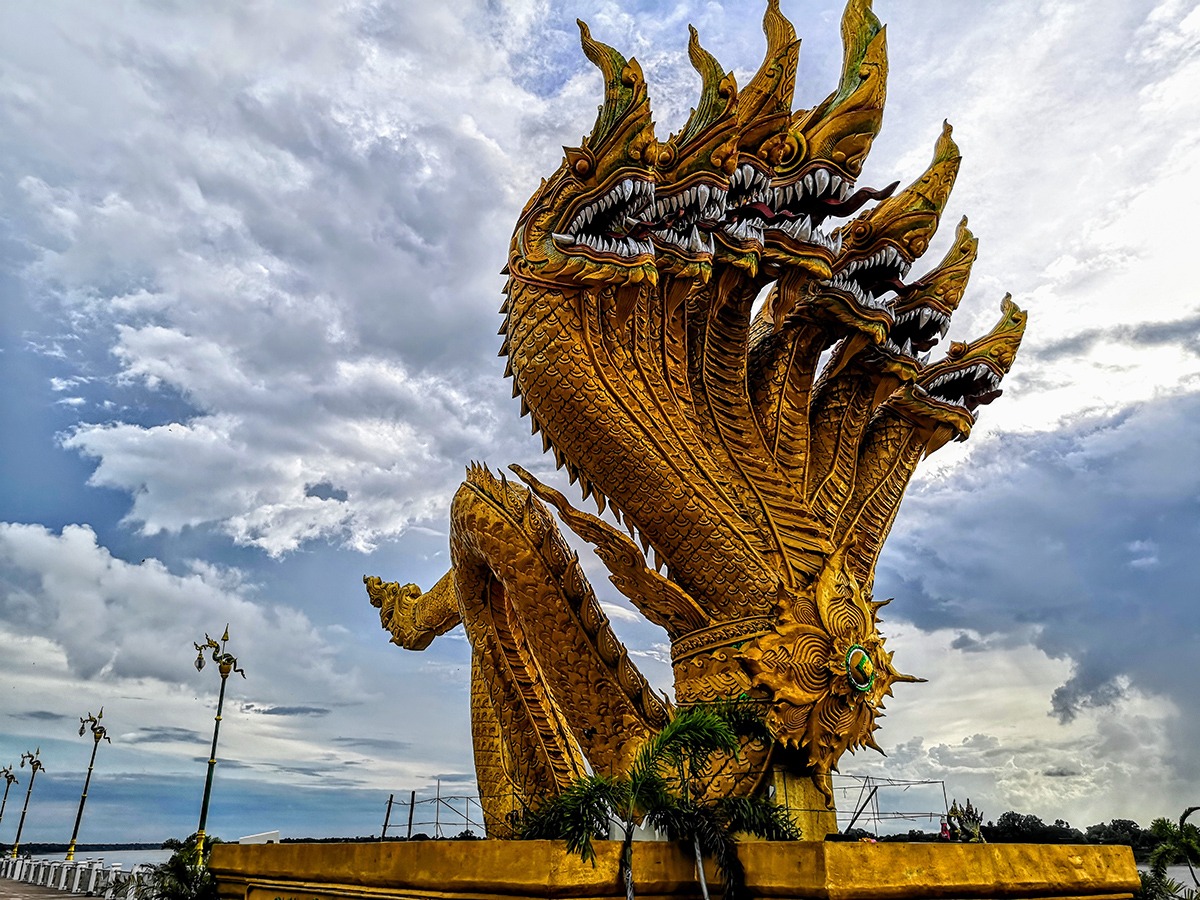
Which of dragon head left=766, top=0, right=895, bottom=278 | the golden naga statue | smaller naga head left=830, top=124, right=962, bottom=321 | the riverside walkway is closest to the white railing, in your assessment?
the riverside walkway

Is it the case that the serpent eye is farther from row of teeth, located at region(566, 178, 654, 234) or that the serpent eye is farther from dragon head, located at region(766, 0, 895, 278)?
dragon head, located at region(766, 0, 895, 278)

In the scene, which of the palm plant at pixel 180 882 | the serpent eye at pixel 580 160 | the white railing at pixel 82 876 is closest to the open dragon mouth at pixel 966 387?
the serpent eye at pixel 580 160

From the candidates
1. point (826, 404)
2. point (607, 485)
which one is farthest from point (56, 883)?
point (826, 404)

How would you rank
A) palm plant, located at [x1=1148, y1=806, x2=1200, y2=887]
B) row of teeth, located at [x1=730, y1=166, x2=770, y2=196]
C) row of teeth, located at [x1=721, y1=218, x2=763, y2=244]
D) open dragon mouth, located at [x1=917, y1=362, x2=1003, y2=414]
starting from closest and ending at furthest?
row of teeth, located at [x1=721, y1=218, x2=763, y2=244], row of teeth, located at [x1=730, y1=166, x2=770, y2=196], open dragon mouth, located at [x1=917, y1=362, x2=1003, y2=414], palm plant, located at [x1=1148, y1=806, x2=1200, y2=887]

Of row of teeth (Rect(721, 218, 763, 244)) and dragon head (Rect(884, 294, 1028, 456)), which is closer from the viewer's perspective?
row of teeth (Rect(721, 218, 763, 244))

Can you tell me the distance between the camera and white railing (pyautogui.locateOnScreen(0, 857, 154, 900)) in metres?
17.2

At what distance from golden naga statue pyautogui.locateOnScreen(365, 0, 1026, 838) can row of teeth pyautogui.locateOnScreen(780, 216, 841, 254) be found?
0.04 meters

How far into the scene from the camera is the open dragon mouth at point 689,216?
375 inches

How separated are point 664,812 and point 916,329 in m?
8.86

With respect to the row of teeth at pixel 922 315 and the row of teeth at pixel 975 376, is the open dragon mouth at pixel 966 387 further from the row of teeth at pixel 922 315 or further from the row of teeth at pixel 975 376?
the row of teeth at pixel 922 315

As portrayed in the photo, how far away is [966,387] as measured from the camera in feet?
41.3

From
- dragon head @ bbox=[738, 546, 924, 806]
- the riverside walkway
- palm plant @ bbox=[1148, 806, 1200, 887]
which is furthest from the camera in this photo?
the riverside walkway

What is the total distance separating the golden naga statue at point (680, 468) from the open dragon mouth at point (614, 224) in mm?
21

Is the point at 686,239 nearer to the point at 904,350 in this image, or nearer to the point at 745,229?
the point at 745,229
